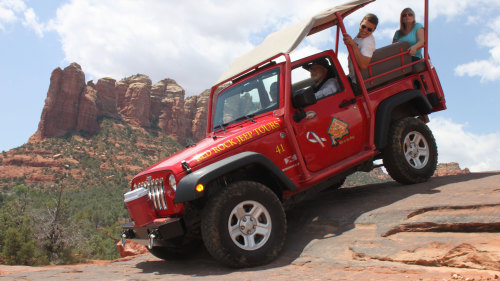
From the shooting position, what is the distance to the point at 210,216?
Answer: 382cm

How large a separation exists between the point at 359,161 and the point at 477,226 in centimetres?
170

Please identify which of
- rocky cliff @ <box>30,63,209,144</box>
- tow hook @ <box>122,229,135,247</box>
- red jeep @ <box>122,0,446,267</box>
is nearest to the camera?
red jeep @ <box>122,0,446,267</box>

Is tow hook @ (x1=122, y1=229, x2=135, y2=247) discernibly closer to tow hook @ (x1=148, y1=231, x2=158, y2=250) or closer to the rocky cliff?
tow hook @ (x1=148, y1=231, x2=158, y2=250)

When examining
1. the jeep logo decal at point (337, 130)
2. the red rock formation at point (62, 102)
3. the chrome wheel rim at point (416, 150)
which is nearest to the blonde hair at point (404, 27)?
the chrome wheel rim at point (416, 150)

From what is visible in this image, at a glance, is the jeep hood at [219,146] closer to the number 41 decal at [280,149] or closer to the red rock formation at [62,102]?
the number 41 decal at [280,149]

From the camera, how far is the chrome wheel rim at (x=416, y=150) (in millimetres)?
5793

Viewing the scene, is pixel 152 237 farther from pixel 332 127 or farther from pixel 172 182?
pixel 332 127

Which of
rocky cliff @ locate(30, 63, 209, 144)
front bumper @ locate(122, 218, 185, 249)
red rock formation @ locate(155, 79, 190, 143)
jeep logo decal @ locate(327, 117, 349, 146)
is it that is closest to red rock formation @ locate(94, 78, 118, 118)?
rocky cliff @ locate(30, 63, 209, 144)

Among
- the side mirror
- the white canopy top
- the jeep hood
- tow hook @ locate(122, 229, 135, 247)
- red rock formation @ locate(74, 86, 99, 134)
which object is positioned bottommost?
tow hook @ locate(122, 229, 135, 247)

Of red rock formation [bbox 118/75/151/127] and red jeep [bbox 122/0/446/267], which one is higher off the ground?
red rock formation [bbox 118/75/151/127]

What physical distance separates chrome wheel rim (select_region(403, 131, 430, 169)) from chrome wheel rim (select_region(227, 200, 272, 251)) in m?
2.72

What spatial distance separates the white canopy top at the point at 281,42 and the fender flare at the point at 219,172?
5.00 feet

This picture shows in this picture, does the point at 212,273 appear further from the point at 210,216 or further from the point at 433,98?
the point at 433,98

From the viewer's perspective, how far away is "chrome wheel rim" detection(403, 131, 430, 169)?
19.0 feet
